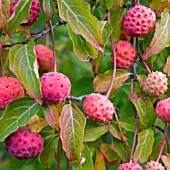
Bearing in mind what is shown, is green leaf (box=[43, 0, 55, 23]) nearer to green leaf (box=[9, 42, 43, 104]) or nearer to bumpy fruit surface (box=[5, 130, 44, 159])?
green leaf (box=[9, 42, 43, 104])

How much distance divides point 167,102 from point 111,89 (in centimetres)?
21

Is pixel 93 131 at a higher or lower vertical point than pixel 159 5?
lower

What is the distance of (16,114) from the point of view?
1.86 metres

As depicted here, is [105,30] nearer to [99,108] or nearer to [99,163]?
[99,108]

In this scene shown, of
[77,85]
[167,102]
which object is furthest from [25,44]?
[77,85]

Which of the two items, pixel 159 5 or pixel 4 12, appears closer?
pixel 4 12

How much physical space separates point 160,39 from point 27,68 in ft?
1.48

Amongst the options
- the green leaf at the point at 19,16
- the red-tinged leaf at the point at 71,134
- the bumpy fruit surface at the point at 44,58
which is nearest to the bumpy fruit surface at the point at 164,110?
the red-tinged leaf at the point at 71,134

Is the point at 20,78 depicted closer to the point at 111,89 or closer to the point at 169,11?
the point at 111,89

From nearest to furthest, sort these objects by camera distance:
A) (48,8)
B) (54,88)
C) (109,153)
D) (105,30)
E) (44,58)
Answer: (54,88) < (48,8) < (105,30) < (109,153) < (44,58)

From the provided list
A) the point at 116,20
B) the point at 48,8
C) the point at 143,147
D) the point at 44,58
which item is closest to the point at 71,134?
the point at 143,147

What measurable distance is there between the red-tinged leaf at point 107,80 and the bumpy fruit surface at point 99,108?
0.61 feet

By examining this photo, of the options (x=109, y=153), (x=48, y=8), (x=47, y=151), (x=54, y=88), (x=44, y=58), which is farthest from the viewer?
(x=44, y=58)

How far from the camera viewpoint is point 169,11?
7.00 feet
